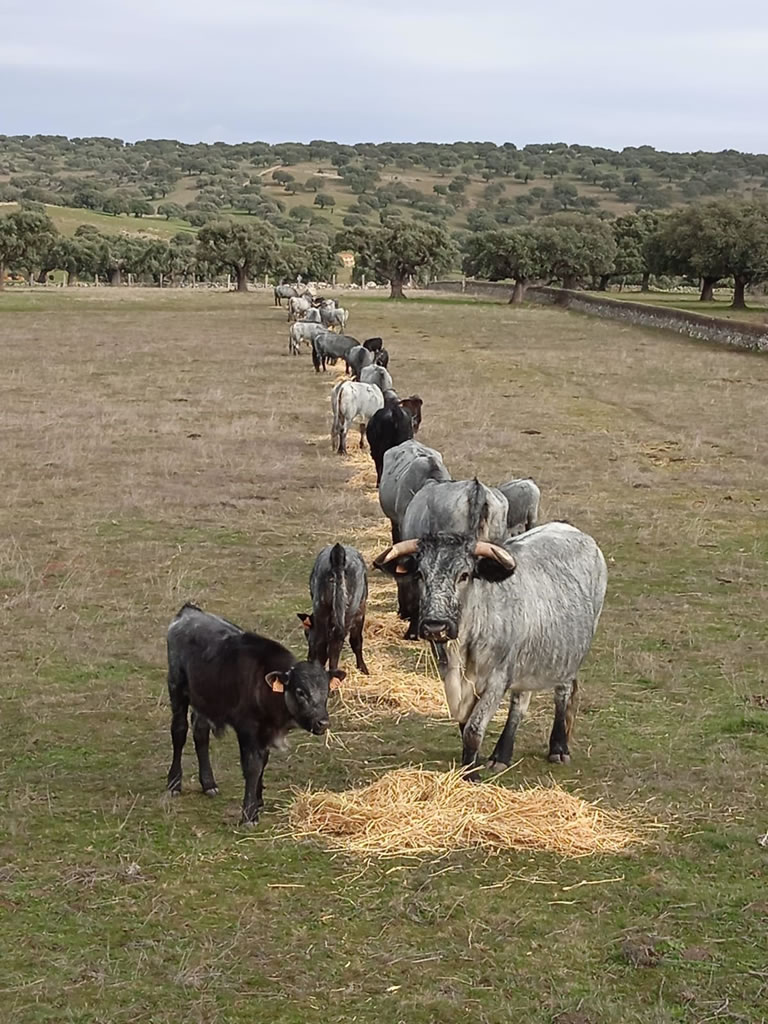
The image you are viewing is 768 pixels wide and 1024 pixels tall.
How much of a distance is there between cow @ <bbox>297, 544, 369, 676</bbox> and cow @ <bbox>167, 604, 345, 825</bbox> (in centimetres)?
176

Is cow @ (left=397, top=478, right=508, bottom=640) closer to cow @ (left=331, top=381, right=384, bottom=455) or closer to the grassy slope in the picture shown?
cow @ (left=331, top=381, right=384, bottom=455)

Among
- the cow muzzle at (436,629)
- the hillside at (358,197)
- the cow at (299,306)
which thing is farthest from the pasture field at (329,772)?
the hillside at (358,197)

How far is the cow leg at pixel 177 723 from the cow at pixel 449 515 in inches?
111

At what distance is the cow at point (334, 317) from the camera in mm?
41812

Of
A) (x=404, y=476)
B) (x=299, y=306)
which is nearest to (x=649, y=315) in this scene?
(x=299, y=306)

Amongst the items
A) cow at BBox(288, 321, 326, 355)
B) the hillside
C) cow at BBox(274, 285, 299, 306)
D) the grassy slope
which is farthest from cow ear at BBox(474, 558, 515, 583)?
the hillside

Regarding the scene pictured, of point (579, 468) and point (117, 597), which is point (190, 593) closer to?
point (117, 597)

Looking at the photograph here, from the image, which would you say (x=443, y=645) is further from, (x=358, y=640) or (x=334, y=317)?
(x=334, y=317)

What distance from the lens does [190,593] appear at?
38.5 feet

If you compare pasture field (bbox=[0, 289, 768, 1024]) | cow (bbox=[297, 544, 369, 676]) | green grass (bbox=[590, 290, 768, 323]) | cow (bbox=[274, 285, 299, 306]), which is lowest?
pasture field (bbox=[0, 289, 768, 1024])

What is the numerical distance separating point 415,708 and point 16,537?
7.00m

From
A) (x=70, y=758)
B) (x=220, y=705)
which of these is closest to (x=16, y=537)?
(x=70, y=758)

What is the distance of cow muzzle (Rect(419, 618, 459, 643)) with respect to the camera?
268 inches

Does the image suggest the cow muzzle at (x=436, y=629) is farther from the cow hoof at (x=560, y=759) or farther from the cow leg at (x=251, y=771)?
the cow hoof at (x=560, y=759)
